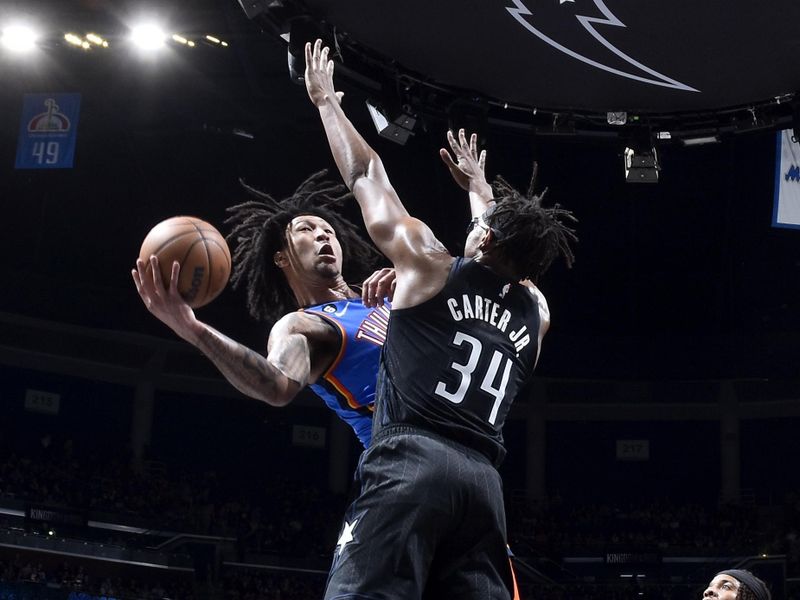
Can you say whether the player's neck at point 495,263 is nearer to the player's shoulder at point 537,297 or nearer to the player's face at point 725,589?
the player's shoulder at point 537,297

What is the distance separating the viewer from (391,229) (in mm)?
3646

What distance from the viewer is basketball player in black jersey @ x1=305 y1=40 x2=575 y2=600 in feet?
10.5

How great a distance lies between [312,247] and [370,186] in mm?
1241

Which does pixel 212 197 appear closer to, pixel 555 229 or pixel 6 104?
pixel 6 104

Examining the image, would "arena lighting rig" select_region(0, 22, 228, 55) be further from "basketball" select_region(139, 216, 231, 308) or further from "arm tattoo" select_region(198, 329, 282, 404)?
"arm tattoo" select_region(198, 329, 282, 404)

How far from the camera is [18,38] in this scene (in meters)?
15.8

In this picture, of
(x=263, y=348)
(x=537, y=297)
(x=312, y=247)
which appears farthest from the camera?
(x=263, y=348)

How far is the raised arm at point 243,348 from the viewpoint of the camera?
3.33 metres

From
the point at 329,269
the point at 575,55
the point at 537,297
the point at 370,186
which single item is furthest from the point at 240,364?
the point at 575,55

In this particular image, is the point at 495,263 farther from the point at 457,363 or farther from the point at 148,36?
the point at 148,36

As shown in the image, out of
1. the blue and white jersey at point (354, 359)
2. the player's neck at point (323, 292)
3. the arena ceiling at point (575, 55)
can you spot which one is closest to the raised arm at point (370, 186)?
the blue and white jersey at point (354, 359)

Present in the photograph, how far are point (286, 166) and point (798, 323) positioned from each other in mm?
12311

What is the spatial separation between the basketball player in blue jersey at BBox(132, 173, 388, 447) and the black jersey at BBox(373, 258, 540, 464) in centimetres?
Result: 33

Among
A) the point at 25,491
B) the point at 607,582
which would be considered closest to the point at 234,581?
the point at 25,491
